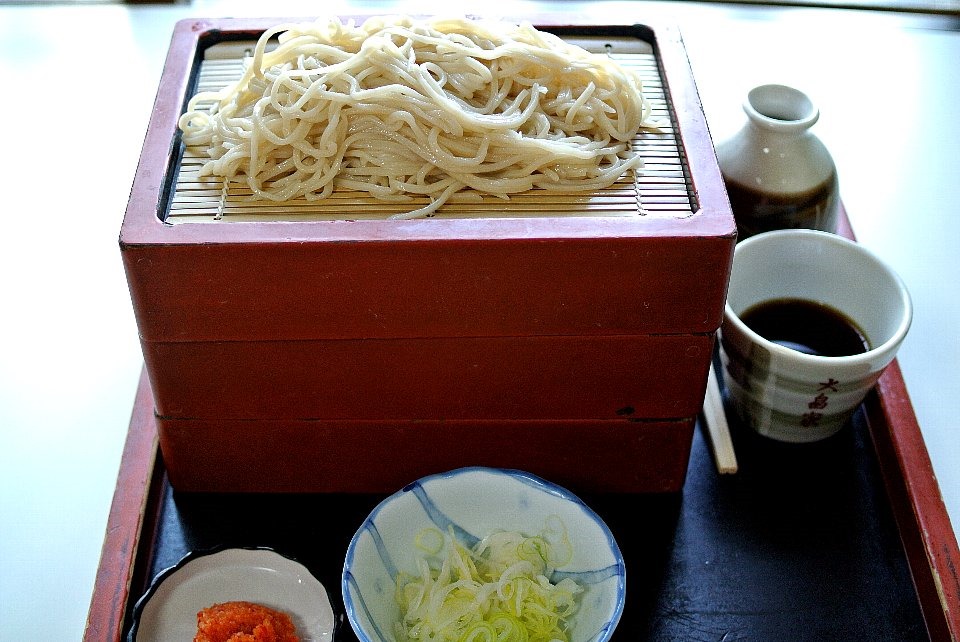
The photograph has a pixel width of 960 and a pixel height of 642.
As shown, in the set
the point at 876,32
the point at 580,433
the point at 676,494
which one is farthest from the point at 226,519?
the point at 876,32

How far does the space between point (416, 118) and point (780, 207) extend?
619mm

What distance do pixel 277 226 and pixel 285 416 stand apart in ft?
0.93

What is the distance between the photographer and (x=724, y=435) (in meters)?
1.55

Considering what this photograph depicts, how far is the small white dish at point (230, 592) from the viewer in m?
1.29

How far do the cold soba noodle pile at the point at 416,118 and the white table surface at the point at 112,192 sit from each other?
0.26 m

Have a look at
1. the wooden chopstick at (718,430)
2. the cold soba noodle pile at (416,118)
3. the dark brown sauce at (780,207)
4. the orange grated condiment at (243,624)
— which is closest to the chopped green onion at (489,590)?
the orange grated condiment at (243,624)

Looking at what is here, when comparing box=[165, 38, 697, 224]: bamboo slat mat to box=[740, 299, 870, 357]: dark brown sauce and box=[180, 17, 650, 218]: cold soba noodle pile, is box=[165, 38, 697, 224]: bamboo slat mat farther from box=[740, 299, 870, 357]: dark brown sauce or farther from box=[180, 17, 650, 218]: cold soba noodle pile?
box=[740, 299, 870, 357]: dark brown sauce

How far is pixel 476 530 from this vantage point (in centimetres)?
136

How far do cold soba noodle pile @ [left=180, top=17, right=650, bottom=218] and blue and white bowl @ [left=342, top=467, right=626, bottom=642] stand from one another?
347 millimetres

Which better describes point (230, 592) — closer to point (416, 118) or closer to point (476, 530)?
point (476, 530)

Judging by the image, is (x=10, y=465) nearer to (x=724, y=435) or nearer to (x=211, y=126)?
(x=211, y=126)

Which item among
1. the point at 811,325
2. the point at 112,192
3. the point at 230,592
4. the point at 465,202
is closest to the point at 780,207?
the point at 811,325

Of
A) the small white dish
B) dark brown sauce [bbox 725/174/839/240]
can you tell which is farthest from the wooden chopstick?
the small white dish

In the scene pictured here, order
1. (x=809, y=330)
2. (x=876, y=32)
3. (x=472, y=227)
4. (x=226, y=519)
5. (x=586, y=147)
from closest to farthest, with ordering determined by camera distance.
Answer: (x=472, y=227), (x=586, y=147), (x=226, y=519), (x=809, y=330), (x=876, y=32)
